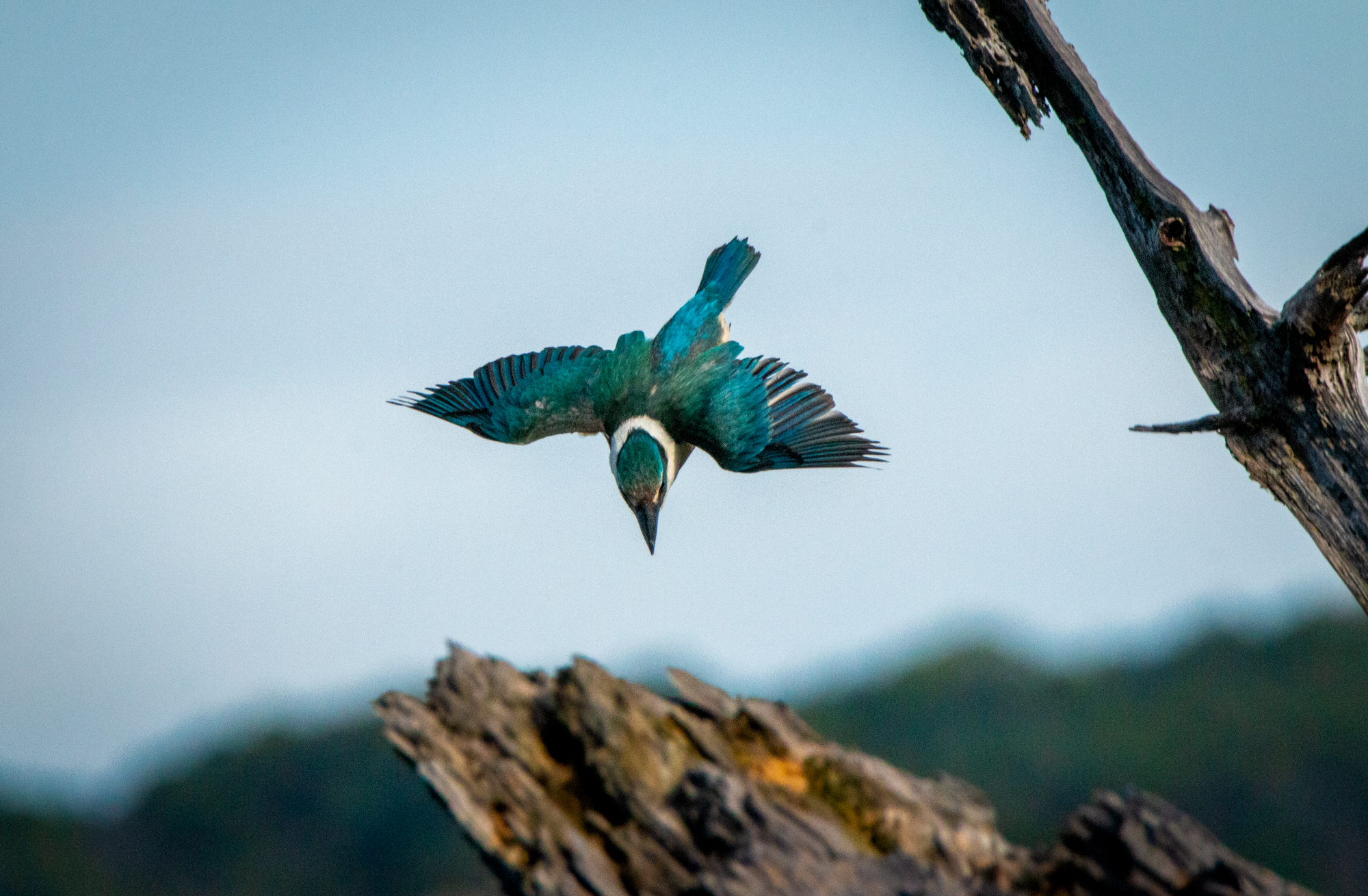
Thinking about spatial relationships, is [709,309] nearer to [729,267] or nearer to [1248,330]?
[729,267]

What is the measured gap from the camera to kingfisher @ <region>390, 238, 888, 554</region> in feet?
22.5

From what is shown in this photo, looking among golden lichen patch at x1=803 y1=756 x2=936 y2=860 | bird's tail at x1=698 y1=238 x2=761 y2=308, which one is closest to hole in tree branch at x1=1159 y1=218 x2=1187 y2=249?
golden lichen patch at x1=803 y1=756 x2=936 y2=860

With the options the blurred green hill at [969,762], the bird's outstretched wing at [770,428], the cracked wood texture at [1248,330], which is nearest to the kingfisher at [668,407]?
the bird's outstretched wing at [770,428]

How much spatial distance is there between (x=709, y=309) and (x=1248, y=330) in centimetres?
386

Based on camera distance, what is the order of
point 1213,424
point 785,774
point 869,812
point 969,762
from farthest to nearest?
point 969,762 < point 1213,424 < point 785,774 < point 869,812

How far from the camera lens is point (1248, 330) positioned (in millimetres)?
4176

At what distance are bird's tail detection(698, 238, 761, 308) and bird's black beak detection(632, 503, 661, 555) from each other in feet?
5.22

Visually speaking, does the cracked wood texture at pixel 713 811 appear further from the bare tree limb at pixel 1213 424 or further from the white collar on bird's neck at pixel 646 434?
the white collar on bird's neck at pixel 646 434

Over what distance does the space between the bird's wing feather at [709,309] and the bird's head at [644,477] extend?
0.57m

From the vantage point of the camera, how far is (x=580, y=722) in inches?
136

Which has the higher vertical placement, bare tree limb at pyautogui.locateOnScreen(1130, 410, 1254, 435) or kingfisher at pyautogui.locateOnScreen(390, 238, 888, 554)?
kingfisher at pyautogui.locateOnScreen(390, 238, 888, 554)

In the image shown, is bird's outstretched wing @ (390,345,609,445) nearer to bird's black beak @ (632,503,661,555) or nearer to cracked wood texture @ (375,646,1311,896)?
bird's black beak @ (632,503,661,555)

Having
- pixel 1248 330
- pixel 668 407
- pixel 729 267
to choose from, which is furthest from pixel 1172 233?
pixel 729 267

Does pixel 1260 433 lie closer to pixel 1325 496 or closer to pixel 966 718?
pixel 1325 496
